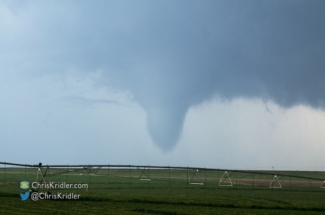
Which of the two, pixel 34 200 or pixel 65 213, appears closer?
pixel 65 213

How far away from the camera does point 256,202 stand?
129 ft

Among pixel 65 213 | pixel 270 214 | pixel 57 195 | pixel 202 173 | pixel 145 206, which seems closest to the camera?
pixel 65 213

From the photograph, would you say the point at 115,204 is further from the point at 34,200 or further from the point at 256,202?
the point at 256,202

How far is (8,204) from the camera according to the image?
33.1m

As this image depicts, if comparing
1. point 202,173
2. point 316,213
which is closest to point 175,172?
point 202,173

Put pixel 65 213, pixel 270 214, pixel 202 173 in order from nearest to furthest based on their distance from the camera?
pixel 65 213
pixel 270 214
pixel 202 173

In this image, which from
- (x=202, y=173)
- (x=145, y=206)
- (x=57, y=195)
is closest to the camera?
(x=145, y=206)

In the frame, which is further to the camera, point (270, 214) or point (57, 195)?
point (57, 195)

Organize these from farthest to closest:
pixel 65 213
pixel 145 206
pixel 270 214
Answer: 1. pixel 145 206
2. pixel 270 214
3. pixel 65 213

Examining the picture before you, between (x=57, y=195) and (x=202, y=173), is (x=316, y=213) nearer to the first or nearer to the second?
(x=57, y=195)

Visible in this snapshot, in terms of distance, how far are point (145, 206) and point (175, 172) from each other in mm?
88073

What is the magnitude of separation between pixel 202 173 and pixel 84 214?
90.7 metres

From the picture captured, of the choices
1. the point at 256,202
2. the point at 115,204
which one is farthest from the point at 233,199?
the point at 115,204

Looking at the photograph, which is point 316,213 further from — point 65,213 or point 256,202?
point 65,213
